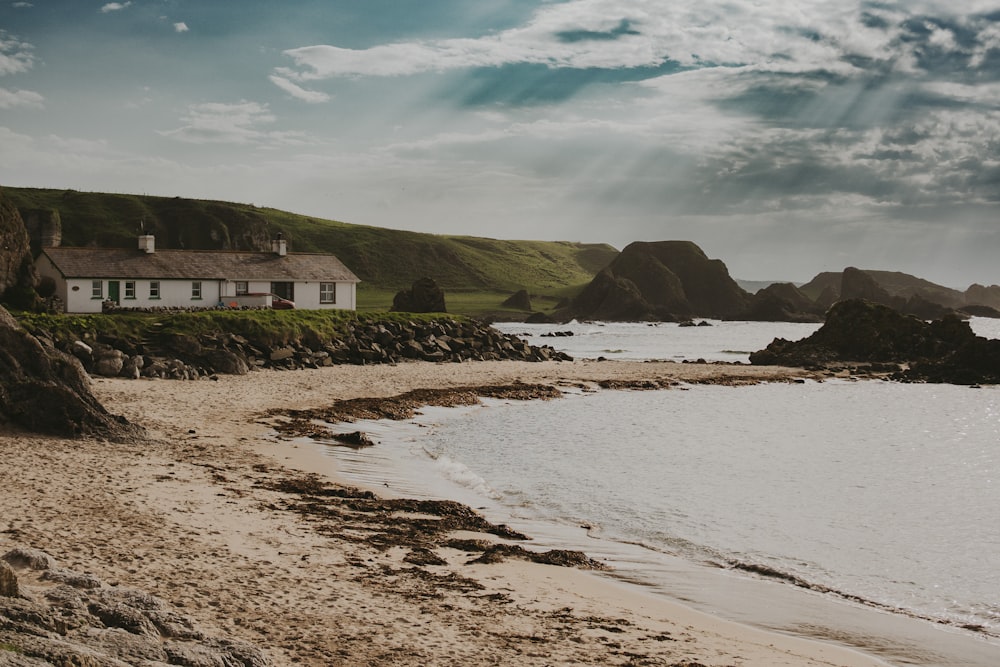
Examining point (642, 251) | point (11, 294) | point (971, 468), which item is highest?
point (642, 251)

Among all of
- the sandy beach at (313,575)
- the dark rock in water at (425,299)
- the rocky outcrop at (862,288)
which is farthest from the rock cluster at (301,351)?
the rocky outcrop at (862,288)

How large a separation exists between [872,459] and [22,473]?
22816 mm

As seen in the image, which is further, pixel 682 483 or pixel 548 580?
pixel 682 483

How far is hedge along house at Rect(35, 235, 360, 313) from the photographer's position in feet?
151

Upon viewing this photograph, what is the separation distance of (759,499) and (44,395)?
15802 millimetres

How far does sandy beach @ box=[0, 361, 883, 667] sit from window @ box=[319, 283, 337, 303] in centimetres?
3968

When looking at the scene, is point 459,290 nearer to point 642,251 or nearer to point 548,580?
point 642,251

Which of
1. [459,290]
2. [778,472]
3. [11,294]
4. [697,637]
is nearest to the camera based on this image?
[697,637]

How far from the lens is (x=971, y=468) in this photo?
24125 mm

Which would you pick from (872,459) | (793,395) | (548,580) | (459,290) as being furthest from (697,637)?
(459,290)

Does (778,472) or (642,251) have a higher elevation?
(642,251)

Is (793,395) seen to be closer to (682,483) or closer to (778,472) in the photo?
(778,472)

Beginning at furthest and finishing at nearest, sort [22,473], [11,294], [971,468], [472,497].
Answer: [11,294], [971,468], [472,497], [22,473]

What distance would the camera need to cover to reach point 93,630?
6277mm
